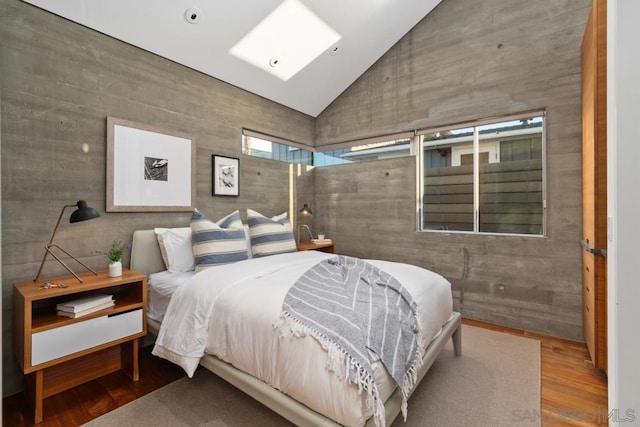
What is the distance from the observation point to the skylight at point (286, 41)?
9.64 ft

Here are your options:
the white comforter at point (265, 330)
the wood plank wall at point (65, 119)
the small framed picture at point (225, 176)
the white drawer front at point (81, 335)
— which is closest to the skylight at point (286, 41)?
the wood plank wall at point (65, 119)

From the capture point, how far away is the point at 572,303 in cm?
277

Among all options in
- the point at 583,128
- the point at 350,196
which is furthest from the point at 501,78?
the point at 350,196

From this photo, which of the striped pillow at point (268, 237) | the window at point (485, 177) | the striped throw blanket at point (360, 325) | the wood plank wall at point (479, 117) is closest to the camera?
the striped throw blanket at point (360, 325)

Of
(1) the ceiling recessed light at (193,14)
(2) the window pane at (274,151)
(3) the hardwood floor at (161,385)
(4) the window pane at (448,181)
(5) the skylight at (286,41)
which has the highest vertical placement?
(5) the skylight at (286,41)

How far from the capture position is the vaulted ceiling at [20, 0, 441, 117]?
241 cm

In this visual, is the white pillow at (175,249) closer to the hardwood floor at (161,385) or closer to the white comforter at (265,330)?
the white comforter at (265,330)

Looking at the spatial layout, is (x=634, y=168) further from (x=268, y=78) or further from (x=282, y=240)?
(x=268, y=78)

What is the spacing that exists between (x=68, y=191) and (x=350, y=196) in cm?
308

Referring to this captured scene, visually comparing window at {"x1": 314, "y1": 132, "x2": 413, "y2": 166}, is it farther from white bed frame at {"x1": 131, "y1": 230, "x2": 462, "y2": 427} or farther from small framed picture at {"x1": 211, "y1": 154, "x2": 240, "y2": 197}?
white bed frame at {"x1": 131, "y1": 230, "x2": 462, "y2": 427}

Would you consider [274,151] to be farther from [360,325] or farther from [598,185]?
[598,185]

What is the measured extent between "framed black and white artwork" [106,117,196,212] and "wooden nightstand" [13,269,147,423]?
681mm

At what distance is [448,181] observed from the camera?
3523mm

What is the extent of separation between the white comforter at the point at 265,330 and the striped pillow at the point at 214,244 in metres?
0.32
